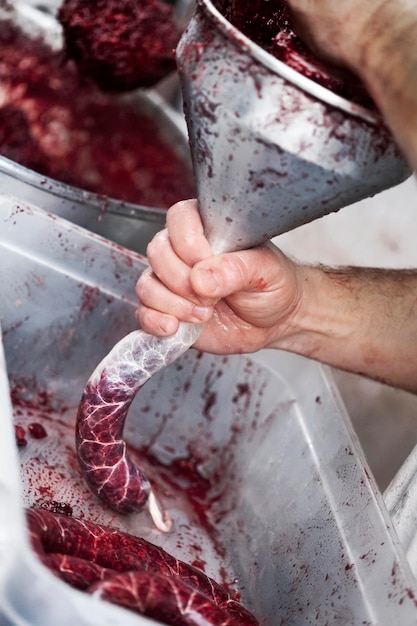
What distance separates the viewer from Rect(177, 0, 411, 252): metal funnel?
3.34 feet

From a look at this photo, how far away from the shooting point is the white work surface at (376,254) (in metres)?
2.32

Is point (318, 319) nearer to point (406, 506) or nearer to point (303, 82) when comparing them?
point (406, 506)

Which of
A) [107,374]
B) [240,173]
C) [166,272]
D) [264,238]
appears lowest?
[107,374]

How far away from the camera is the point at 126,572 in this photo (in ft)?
3.97

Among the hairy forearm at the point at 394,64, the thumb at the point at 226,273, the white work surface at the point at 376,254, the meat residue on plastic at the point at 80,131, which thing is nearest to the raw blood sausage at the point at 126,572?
the thumb at the point at 226,273

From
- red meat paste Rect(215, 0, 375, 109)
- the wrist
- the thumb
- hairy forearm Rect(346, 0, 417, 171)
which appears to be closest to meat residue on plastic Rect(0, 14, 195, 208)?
the wrist

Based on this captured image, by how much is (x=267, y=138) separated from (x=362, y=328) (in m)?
0.88

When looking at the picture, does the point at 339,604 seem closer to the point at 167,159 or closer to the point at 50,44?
Answer: the point at 167,159

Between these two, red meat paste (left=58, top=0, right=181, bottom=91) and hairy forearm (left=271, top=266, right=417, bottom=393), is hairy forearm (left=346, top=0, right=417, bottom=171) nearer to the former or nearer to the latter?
hairy forearm (left=271, top=266, right=417, bottom=393)

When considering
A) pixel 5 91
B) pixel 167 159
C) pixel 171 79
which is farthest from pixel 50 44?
pixel 171 79

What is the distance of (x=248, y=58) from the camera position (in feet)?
3.35

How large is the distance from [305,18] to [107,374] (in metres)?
0.76

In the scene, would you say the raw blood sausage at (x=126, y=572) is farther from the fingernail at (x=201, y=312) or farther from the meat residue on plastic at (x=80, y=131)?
the meat residue on plastic at (x=80, y=131)

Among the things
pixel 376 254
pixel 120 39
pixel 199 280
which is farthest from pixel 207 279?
pixel 376 254
